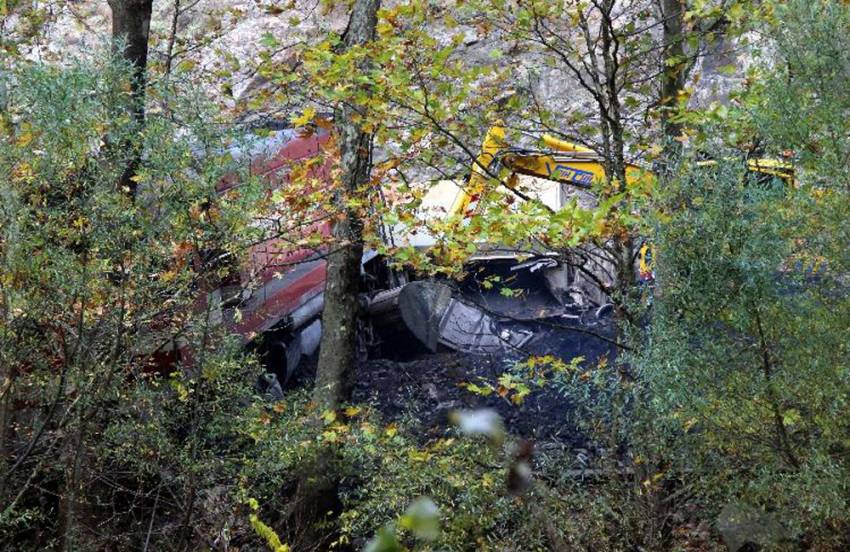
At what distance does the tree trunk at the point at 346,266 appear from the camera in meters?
7.55

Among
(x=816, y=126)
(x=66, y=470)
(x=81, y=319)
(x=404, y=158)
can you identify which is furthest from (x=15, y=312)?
Answer: (x=816, y=126)

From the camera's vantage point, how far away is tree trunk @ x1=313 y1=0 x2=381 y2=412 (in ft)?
24.8

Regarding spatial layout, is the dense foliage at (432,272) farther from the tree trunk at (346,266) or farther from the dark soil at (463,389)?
the dark soil at (463,389)

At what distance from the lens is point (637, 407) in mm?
5383

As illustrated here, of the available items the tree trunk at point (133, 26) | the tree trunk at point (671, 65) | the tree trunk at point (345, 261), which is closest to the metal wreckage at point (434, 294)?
the tree trunk at point (345, 261)

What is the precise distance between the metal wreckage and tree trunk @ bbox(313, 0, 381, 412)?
1.41ft

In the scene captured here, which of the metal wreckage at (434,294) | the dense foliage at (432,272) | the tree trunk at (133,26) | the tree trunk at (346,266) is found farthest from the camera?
the metal wreckage at (434,294)

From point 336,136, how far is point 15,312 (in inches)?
157

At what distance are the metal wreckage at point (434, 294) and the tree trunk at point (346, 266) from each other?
1.41 ft

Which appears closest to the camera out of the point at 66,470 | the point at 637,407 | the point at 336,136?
the point at 66,470

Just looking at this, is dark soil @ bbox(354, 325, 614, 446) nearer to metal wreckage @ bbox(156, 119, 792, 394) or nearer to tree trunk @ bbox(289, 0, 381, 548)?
metal wreckage @ bbox(156, 119, 792, 394)

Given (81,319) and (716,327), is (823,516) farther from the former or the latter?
(81,319)

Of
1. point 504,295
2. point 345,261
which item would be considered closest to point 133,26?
point 345,261

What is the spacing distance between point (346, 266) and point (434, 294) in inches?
161
